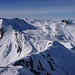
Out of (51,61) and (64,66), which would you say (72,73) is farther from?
(51,61)

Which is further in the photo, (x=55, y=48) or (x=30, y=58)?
(x=55, y=48)

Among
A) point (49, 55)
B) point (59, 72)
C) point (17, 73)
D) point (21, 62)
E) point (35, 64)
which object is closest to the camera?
point (17, 73)

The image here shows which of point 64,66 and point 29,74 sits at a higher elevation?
point 29,74

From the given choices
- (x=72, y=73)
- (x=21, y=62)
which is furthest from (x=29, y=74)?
(x=72, y=73)

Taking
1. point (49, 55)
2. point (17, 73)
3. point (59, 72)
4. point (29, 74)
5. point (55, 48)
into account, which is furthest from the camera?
point (55, 48)

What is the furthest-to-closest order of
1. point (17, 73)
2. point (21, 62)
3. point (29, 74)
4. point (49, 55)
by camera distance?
point (49, 55)
point (21, 62)
point (29, 74)
point (17, 73)

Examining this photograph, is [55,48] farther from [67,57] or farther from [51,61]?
[51,61]

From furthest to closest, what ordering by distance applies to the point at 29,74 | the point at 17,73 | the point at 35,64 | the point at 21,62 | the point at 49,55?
the point at 49,55, the point at 35,64, the point at 21,62, the point at 29,74, the point at 17,73

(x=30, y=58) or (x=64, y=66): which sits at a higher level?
(x=30, y=58)

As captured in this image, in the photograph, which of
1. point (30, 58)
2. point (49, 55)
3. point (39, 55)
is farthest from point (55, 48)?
point (30, 58)
